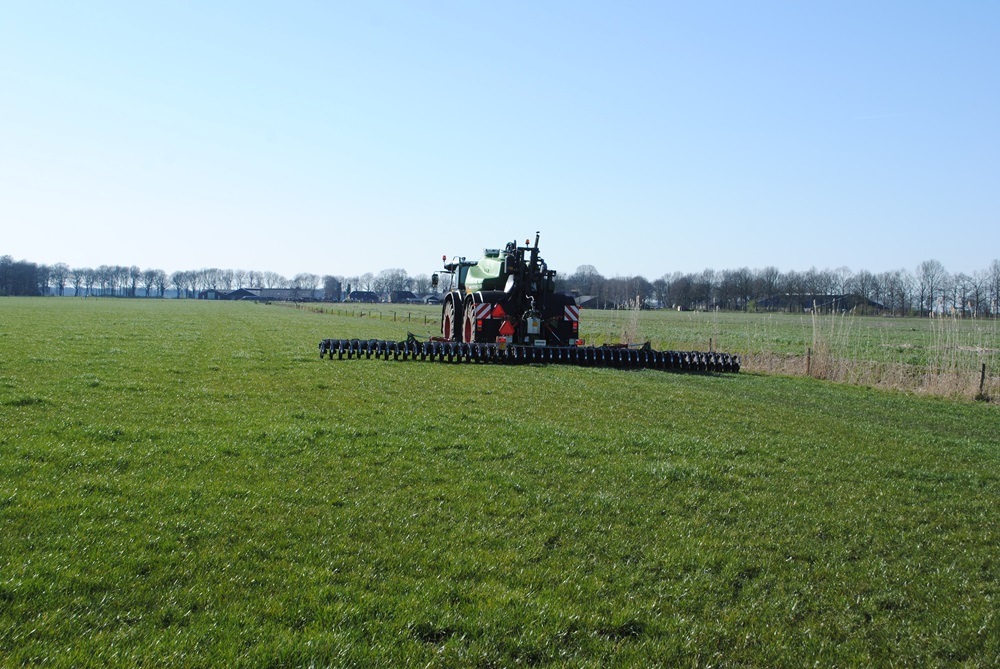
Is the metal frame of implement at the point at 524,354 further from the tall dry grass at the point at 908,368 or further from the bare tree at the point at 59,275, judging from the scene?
the bare tree at the point at 59,275

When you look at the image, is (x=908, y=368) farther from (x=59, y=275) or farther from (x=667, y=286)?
(x=59, y=275)

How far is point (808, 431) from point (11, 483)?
9.88m

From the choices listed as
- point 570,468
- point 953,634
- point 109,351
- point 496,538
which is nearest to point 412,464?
point 570,468

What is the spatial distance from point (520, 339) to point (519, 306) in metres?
Answer: 1.07

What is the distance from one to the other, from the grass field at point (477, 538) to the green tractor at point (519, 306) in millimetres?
9128

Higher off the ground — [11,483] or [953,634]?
[11,483]

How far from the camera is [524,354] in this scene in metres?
19.9

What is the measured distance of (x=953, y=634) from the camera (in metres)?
4.67

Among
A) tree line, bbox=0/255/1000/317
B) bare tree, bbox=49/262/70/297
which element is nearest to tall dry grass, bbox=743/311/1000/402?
tree line, bbox=0/255/1000/317

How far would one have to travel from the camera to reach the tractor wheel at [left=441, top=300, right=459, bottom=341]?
23969mm

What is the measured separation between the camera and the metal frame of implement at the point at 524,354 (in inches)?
777

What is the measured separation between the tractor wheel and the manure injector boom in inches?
44.6

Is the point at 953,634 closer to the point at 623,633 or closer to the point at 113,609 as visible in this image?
the point at 623,633

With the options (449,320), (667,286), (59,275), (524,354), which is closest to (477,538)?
(524,354)
